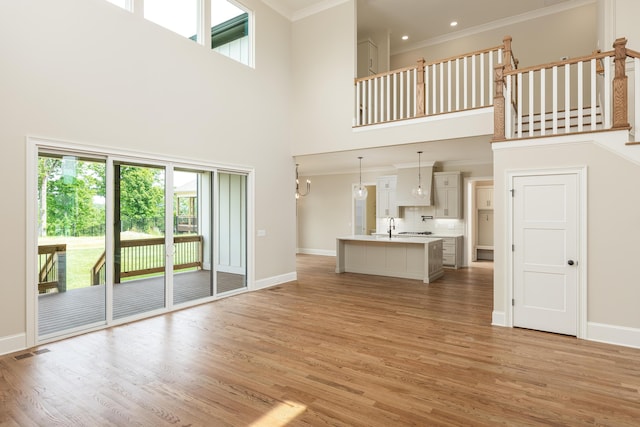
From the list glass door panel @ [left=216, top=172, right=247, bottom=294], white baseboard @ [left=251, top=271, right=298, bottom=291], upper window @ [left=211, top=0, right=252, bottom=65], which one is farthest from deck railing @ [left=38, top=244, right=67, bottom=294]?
upper window @ [left=211, top=0, right=252, bottom=65]

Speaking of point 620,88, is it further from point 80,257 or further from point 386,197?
point 386,197

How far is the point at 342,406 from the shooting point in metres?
2.64

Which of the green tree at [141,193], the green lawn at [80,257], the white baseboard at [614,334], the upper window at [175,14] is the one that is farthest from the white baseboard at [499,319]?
the upper window at [175,14]

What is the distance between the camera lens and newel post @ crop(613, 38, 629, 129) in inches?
149

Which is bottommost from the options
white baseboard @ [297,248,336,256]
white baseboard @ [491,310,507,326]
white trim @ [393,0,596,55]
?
white baseboard @ [297,248,336,256]

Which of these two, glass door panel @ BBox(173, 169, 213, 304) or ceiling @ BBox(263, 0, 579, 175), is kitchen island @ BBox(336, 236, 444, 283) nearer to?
ceiling @ BBox(263, 0, 579, 175)

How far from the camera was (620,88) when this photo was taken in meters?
3.83

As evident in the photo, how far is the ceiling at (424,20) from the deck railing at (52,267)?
5017 mm

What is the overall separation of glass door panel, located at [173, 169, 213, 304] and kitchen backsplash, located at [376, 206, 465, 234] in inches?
246

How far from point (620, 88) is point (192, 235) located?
584 centimetres

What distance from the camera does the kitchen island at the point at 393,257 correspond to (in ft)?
24.8

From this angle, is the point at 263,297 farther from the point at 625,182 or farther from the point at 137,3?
the point at 625,182

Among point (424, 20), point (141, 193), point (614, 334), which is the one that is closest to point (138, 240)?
point (141, 193)

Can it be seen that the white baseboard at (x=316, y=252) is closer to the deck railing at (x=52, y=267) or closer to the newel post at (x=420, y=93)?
the newel post at (x=420, y=93)
